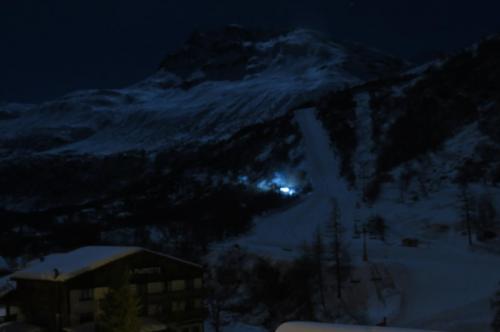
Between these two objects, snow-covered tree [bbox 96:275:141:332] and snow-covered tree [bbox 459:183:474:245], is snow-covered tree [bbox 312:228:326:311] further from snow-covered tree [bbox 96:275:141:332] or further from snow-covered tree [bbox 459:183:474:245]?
snow-covered tree [bbox 96:275:141:332]

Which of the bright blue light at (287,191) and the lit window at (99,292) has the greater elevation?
the bright blue light at (287,191)

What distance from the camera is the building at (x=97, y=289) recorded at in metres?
29.5

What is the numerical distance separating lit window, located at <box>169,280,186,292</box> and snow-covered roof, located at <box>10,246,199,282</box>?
11.9 feet

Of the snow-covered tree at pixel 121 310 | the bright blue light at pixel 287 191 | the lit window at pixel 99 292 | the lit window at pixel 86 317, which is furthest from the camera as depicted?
the bright blue light at pixel 287 191

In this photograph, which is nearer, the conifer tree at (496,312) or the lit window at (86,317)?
the lit window at (86,317)

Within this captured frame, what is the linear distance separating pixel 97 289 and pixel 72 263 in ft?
7.91

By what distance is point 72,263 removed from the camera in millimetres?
31016

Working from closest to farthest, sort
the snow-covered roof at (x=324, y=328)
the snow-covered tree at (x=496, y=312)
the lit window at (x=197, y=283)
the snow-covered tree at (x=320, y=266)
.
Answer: the snow-covered roof at (x=324, y=328), the snow-covered tree at (x=496, y=312), the lit window at (x=197, y=283), the snow-covered tree at (x=320, y=266)

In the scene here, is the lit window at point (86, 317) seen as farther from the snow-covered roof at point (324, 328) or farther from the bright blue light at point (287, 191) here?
the bright blue light at point (287, 191)

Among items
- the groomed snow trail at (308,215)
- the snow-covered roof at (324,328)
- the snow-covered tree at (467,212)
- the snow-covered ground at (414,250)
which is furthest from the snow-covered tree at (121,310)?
the snow-covered tree at (467,212)

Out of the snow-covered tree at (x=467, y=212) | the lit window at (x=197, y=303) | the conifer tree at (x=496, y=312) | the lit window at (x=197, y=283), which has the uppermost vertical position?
the snow-covered tree at (x=467, y=212)

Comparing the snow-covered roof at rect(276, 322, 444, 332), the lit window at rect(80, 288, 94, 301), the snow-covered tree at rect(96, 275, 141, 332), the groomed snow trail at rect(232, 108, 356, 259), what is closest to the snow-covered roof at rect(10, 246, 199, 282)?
the lit window at rect(80, 288, 94, 301)

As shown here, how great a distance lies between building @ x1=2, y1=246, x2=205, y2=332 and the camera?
96.9 feet

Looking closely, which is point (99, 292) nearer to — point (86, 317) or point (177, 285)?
point (86, 317)
